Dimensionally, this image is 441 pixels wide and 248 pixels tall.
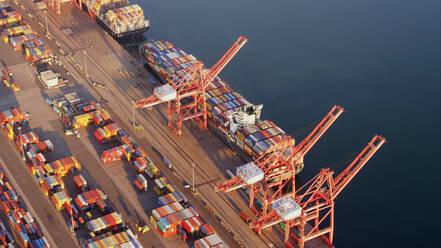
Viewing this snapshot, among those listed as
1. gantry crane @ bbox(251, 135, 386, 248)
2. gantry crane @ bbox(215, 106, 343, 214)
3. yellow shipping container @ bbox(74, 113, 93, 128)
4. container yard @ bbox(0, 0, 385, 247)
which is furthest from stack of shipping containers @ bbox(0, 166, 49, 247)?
gantry crane @ bbox(251, 135, 386, 248)

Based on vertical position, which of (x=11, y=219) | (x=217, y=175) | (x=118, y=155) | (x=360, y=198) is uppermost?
(x=360, y=198)

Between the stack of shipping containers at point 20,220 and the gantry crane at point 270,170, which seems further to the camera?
the gantry crane at point 270,170

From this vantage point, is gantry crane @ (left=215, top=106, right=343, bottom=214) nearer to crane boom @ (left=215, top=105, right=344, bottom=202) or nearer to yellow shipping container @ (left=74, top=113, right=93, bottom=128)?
crane boom @ (left=215, top=105, right=344, bottom=202)

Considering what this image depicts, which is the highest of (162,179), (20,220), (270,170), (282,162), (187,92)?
(282,162)

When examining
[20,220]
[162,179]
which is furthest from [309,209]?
[20,220]

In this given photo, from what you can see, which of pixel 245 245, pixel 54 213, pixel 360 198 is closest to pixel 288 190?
pixel 360 198

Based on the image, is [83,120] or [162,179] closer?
[162,179]

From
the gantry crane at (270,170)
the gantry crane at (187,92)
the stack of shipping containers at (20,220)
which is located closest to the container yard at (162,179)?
the gantry crane at (270,170)

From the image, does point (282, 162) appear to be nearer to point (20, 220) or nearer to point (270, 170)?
point (270, 170)

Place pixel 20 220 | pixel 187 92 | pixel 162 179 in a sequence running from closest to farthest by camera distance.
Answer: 1. pixel 20 220
2. pixel 162 179
3. pixel 187 92

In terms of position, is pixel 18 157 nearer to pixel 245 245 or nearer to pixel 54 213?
pixel 54 213

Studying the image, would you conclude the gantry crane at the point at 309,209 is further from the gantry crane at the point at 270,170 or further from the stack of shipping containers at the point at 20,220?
the stack of shipping containers at the point at 20,220
